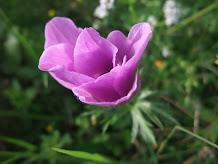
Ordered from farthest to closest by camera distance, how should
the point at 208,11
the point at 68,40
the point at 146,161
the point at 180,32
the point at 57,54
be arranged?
the point at 180,32 < the point at 208,11 < the point at 146,161 < the point at 68,40 < the point at 57,54

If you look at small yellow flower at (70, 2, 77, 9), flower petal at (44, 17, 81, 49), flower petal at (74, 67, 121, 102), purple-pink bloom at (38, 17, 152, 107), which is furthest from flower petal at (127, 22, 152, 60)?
small yellow flower at (70, 2, 77, 9)

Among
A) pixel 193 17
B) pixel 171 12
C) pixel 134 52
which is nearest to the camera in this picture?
pixel 134 52

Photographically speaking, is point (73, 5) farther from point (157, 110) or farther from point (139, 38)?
point (139, 38)

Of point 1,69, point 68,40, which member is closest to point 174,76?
point 68,40

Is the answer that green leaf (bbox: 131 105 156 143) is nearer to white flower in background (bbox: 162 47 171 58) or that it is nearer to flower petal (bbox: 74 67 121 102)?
flower petal (bbox: 74 67 121 102)

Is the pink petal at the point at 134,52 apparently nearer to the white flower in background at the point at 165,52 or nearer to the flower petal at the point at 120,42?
the flower petal at the point at 120,42

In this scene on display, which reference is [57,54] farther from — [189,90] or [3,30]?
[3,30]

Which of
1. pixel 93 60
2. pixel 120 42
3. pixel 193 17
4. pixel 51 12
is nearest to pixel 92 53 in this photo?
pixel 93 60
